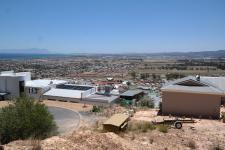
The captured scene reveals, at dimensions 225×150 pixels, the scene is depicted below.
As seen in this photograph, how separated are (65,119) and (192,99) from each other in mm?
14734

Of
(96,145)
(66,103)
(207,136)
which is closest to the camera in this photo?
(96,145)

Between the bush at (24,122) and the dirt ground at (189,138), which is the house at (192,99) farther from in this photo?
the bush at (24,122)

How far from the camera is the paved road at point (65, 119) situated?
28.6 m

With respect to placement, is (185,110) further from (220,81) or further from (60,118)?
(60,118)

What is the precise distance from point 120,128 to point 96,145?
15.7 feet

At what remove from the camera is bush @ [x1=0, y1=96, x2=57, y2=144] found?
1827 centimetres

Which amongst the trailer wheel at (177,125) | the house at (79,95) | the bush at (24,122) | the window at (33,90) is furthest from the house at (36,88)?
the trailer wheel at (177,125)

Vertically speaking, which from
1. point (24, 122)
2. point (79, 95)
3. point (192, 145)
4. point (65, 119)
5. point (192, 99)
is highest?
point (192, 99)

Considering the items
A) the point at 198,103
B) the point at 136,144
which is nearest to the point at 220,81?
the point at 198,103

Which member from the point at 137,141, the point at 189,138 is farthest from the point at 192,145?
the point at 137,141

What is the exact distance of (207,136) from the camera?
16.1 meters

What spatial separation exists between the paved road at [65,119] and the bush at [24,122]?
6480 millimetres

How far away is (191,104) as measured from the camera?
25.9 meters

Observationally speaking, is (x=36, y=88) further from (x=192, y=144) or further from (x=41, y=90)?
(x=192, y=144)
